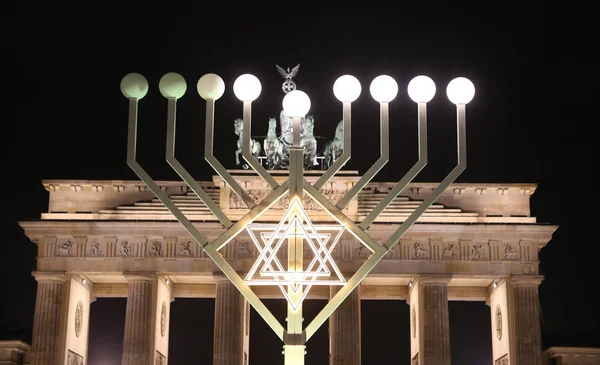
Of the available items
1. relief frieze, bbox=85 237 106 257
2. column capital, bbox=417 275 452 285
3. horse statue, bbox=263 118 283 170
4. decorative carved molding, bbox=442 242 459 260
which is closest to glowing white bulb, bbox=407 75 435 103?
horse statue, bbox=263 118 283 170

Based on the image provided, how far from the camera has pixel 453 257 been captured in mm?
33281

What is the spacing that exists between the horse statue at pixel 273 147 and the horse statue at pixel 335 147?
1440 mm

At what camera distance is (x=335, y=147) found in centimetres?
3259

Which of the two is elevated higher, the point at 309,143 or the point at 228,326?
the point at 309,143

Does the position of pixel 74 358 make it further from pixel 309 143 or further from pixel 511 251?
pixel 511 251

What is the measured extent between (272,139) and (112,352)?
11.1m

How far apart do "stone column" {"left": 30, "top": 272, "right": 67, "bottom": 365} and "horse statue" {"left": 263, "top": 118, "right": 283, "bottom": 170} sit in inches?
293

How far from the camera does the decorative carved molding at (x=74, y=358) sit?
3316 cm

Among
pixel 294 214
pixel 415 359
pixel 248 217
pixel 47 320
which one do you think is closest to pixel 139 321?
pixel 47 320

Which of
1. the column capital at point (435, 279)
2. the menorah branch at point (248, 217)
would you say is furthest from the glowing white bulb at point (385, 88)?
the column capital at point (435, 279)

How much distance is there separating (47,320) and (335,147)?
1035 centimetres

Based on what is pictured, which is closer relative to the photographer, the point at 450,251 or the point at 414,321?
the point at 450,251

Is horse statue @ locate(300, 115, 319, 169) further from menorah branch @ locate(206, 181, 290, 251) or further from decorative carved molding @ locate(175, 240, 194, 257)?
menorah branch @ locate(206, 181, 290, 251)

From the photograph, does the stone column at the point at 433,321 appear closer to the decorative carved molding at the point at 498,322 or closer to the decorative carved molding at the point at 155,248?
the decorative carved molding at the point at 498,322
